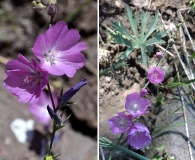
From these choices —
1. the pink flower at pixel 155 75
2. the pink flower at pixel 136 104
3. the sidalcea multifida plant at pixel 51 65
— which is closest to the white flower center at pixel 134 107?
the pink flower at pixel 136 104

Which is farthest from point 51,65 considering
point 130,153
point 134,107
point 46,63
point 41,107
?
point 41,107

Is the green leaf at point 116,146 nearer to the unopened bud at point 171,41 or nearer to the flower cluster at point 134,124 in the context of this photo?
the flower cluster at point 134,124

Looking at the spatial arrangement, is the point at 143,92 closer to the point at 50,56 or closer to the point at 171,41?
the point at 171,41

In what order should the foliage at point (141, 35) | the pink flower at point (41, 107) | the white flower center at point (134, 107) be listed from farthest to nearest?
the pink flower at point (41, 107) → the foliage at point (141, 35) → the white flower center at point (134, 107)

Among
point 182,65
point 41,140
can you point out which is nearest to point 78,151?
point 41,140

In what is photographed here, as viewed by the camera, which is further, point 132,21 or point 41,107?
point 41,107

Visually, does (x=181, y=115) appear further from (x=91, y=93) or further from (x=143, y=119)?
(x=91, y=93)

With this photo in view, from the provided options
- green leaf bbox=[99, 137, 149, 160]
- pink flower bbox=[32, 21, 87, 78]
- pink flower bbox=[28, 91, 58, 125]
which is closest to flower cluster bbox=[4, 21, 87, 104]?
pink flower bbox=[32, 21, 87, 78]
